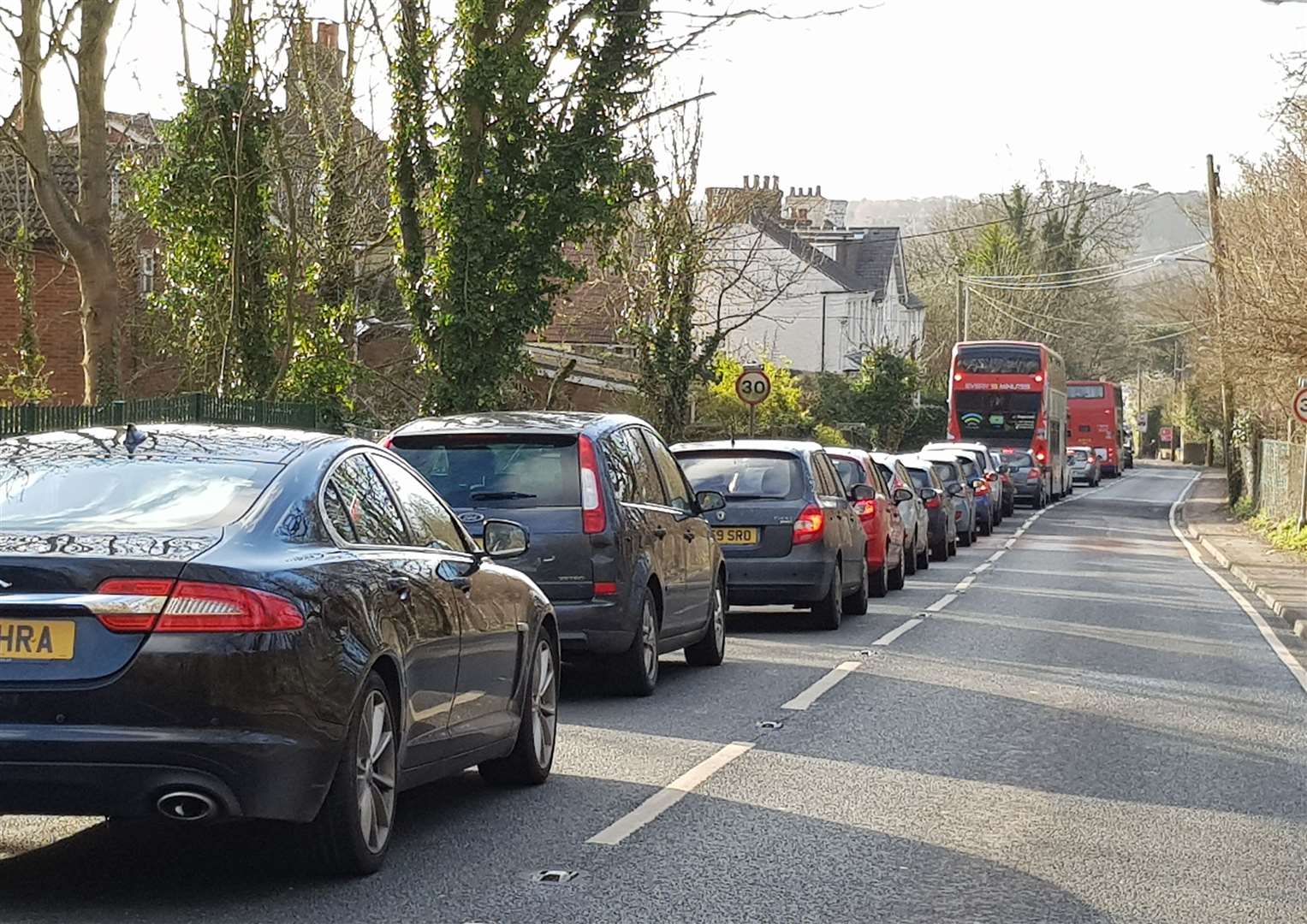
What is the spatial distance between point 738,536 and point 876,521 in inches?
188

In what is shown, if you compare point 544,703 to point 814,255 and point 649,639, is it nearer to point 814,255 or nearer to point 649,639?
point 649,639

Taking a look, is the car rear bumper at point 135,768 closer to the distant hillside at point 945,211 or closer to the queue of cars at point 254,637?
the queue of cars at point 254,637

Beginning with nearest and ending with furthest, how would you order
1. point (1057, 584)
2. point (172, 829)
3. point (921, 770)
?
point (172, 829) < point (921, 770) < point (1057, 584)

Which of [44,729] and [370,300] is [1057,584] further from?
[44,729]

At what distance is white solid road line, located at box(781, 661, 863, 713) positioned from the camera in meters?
12.2

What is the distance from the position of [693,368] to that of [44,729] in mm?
32678

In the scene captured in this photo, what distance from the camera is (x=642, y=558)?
12.2m

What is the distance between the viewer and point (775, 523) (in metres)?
17.3

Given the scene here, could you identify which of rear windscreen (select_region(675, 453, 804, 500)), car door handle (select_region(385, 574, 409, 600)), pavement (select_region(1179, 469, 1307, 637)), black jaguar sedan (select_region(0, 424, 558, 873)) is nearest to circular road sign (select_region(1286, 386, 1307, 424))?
pavement (select_region(1179, 469, 1307, 637))

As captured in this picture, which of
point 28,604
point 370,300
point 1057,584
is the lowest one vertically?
point 1057,584

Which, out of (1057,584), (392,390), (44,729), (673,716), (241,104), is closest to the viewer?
(44,729)

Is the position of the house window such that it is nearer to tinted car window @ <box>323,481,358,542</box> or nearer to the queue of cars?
the queue of cars

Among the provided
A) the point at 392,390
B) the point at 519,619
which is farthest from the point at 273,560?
the point at 392,390

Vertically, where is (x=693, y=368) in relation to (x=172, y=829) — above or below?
above
